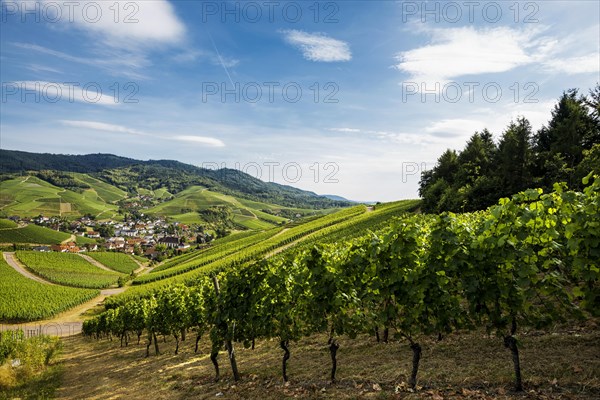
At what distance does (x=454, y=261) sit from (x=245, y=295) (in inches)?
302

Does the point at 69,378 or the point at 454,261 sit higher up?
the point at 454,261

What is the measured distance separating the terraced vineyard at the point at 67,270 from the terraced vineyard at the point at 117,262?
300 inches

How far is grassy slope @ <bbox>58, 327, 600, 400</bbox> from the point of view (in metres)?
6.49

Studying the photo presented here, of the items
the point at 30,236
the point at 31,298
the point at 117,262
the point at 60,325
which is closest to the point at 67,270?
the point at 117,262

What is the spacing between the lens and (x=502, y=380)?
670cm

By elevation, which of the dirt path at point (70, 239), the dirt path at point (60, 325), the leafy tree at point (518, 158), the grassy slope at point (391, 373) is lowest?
the dirt path at point (60, 325)

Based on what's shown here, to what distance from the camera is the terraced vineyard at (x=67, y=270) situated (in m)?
78.9

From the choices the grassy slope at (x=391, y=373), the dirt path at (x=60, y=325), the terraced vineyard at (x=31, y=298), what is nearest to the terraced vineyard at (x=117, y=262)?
the terraced vineyard at (x=31, y=298)

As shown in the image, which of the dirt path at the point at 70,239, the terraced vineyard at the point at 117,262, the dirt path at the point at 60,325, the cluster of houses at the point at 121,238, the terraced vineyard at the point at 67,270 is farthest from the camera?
the cluster of houses at the point at 121,238

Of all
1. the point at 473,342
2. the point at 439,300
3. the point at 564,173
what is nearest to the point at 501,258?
the point at 439,300

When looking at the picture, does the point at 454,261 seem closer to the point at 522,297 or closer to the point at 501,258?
the point at 501,258

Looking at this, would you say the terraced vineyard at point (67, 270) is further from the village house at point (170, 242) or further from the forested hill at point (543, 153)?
the forested hill at point (543, 153)

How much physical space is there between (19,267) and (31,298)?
3546 cm

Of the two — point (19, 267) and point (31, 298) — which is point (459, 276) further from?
point (19, 267)
